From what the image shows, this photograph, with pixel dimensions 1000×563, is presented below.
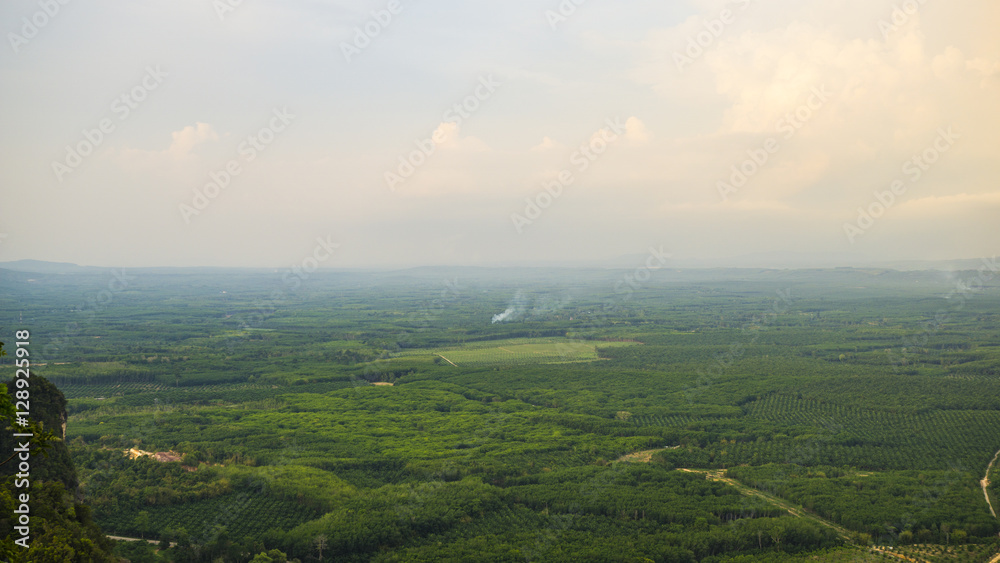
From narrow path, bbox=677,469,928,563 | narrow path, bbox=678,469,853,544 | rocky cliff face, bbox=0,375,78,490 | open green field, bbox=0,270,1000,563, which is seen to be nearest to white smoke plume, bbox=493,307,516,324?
open green field, bbox=0,270,1000,563

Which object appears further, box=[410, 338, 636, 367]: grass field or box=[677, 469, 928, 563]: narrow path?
box=[410, 338, 636, 367]: grass field

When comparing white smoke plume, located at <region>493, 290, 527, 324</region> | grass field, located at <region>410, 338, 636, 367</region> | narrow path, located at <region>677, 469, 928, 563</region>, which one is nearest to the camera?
narrow path, located at <region>677, 469, 928, 563</region>

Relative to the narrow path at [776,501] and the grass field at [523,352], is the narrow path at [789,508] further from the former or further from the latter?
the grass field at [523,352]

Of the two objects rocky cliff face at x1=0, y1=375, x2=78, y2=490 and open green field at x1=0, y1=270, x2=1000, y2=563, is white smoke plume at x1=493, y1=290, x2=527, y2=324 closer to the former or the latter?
open green field at x1=0, y1=270, x2=1000, y2=563

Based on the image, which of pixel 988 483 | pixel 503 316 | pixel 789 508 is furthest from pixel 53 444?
pixel 503 316

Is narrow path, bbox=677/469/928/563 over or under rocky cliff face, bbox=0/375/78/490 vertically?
under

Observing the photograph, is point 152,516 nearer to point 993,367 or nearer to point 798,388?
point 798,388

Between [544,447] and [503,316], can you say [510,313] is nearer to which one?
[503,316]

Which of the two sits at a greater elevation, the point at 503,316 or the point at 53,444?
the point at 53,444

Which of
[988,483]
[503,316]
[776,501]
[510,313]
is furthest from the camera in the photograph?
[510,313]

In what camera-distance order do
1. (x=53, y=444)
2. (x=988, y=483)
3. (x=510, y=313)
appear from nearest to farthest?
(x=53, y=444), (x=988, y=483), (x=510, y=313)

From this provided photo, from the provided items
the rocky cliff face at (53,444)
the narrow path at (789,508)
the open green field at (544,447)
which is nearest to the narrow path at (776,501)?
the narrow path at (789,508)
